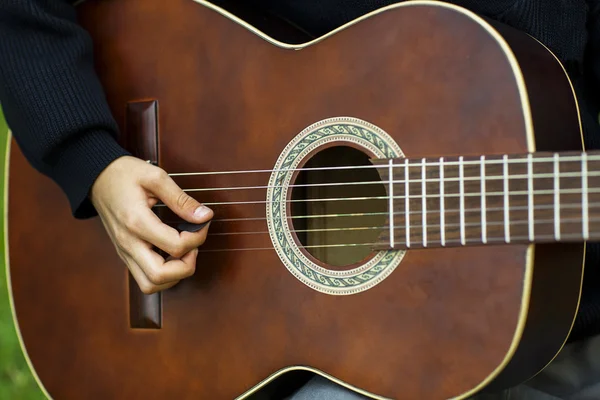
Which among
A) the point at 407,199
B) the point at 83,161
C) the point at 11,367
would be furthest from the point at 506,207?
the point at 11,367

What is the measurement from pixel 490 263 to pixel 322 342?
0.30m

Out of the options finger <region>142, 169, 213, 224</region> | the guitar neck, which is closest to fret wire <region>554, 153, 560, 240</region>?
the guitar neck

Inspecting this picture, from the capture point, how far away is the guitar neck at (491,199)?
2.54ft

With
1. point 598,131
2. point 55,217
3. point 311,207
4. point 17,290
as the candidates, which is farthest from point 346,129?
point 17,290

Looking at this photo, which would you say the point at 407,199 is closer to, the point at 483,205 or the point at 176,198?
the point at 483,205

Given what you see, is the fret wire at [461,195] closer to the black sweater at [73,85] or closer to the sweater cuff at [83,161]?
the black sweater at [73,85]

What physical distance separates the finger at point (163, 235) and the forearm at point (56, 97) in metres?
0.13

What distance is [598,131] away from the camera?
1.07m

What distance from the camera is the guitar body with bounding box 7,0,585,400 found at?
867mm

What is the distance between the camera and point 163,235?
100cm

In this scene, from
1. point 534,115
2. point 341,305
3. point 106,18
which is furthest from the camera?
point 106,18

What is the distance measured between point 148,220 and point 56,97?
12.0 inches

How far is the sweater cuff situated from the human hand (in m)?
0.02

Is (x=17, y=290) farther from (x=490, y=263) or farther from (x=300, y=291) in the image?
(x=490, y=263)
